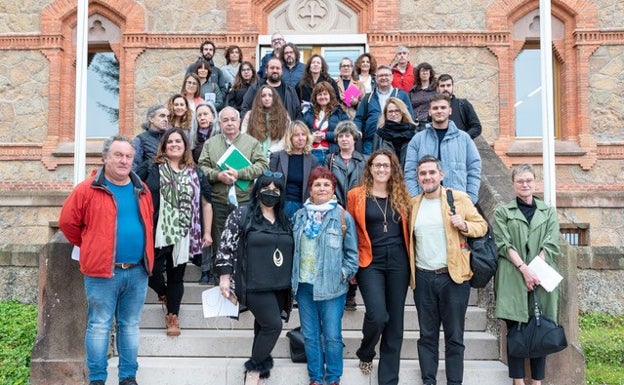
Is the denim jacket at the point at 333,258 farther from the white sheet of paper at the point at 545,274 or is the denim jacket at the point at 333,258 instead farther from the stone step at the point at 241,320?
the white sheet of paper at the point at 545,274

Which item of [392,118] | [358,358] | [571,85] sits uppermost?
[571,85]

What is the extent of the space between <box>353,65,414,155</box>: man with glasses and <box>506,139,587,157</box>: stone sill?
5221 mm

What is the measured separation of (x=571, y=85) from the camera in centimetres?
1207

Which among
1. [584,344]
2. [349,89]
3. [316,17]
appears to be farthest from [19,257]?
[316,17]

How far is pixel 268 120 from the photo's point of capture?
22.5 feet

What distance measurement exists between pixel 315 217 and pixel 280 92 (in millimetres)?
3258

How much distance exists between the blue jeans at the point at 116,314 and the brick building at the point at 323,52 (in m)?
7.81

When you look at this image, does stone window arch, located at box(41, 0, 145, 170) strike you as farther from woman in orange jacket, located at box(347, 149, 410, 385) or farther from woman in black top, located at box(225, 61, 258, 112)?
woman in orange jacket, located at box(347, 149, 410, 385)

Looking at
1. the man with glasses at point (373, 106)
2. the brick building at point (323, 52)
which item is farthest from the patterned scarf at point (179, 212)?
the brick building at point (323, 52)

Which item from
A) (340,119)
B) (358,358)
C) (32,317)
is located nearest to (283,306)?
(358,358)

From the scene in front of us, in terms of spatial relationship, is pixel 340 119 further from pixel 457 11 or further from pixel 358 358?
pixel 457 11

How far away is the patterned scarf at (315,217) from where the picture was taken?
5047 mm

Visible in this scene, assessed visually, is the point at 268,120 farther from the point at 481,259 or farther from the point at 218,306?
the point at 481,259

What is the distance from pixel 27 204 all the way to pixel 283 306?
8.66m
